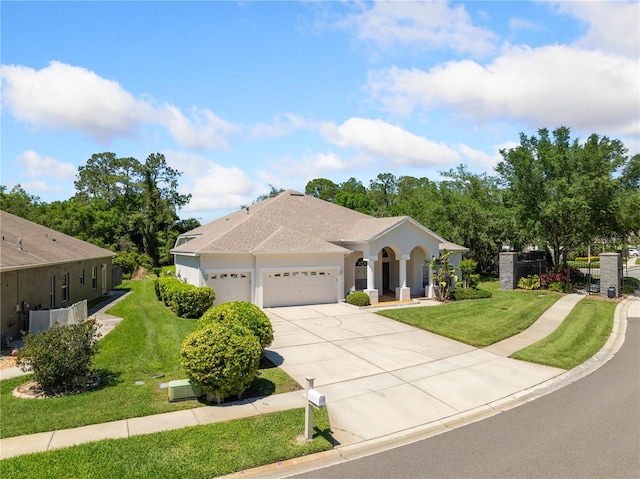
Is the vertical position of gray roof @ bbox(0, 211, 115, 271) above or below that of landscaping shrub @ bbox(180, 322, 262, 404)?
above

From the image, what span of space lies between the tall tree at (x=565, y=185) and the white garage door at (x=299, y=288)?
1479 centimetres

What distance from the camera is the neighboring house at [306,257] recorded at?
21.2 m

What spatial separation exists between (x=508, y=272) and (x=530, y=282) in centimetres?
164

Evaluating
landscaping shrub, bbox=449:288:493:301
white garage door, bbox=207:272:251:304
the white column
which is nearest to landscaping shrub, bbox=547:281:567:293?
landscaping shrub, bbox=449:288:493:301

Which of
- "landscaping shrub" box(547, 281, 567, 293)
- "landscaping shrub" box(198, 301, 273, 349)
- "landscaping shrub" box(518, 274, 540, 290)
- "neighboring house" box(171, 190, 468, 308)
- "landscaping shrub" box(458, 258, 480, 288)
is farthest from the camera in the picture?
"landscaping shrub" box(518, 274, 540, 290)

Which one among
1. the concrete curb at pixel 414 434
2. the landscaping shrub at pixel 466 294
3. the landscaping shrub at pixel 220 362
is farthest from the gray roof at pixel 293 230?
the concrete curb at pixel 414 434

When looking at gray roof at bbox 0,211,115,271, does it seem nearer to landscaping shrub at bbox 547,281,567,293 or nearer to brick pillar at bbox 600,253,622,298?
landscaping shrub at bbox 547,281,567,293

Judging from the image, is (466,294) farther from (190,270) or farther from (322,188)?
(322,188)

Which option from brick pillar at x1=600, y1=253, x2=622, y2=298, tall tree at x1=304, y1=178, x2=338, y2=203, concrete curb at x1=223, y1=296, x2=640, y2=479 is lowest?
concrete curb at x1=223, y1=296, x2=640, y2=479

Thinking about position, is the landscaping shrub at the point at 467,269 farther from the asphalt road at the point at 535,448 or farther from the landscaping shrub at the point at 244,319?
the landscaping shrub at the point at 244,319

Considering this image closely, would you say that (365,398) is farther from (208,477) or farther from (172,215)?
(172,215)

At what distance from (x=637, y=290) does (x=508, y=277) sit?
9.08 metres

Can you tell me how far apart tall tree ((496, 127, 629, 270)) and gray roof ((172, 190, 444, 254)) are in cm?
749

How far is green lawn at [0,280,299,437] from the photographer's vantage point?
8227 mm
